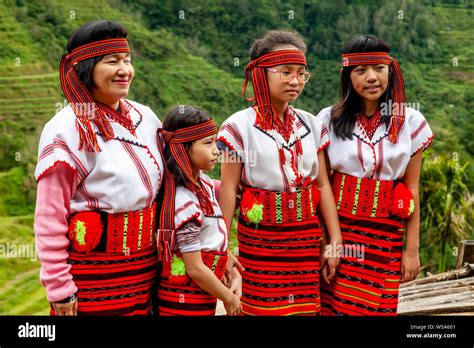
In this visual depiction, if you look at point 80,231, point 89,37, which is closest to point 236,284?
point 80,231

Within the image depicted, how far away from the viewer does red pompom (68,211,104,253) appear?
6.13 ft

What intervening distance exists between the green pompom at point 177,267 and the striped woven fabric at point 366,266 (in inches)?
27.7

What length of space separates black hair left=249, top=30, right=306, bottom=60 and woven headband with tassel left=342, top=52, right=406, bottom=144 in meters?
0.22

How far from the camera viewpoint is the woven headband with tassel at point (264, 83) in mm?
2256

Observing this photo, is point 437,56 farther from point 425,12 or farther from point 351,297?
point 351,297

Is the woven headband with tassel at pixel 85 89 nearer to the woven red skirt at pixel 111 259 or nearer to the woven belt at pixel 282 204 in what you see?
the woven red skirt at pixel 111 259

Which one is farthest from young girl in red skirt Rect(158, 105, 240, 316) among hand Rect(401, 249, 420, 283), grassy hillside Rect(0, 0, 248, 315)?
grassy hillside Rect(0, 0, 248, 315)

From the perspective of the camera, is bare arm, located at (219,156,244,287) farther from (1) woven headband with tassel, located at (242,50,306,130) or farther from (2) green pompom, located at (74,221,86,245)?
(2) green pompom, located at (74,221,86,245)

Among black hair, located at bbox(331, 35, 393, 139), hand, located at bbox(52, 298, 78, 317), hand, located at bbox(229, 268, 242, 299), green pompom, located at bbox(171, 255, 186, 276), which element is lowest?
hand, located at bbox(229, 268, 242, 299)

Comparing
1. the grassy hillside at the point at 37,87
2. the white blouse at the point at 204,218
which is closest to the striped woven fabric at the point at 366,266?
the white blouse at the point at 204,218

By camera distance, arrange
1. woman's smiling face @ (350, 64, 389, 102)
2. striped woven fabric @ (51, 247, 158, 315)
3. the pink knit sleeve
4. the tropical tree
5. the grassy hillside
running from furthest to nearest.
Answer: the grassy hillside < the tropical tree < woman's smiling face @ (350, 64, 389, 102) < striped woven fabric @ (51, 247, 158, 315) < the pink knit sleeve

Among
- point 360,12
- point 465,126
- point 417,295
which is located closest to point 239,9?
point 360,12

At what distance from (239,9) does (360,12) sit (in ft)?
16.6

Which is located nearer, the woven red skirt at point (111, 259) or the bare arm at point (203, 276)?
the woven red skirt at point (111, 259)
